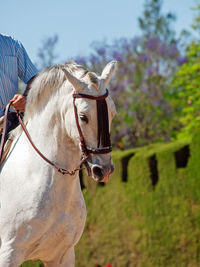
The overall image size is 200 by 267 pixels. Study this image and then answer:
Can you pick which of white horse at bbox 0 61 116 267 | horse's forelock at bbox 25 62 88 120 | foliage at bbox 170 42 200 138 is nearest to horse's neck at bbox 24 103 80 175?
white horse at bbox 0 61 116 267

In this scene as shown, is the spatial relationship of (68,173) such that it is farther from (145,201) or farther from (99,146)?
(145,201)

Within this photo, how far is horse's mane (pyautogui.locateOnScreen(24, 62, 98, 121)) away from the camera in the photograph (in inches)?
156

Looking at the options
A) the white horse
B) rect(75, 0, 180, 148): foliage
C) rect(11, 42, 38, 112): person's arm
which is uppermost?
rect(11, 42, 38, 112): person's arm

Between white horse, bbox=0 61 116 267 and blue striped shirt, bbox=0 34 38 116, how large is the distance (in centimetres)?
46

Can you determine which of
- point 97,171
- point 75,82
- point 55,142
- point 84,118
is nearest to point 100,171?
point 97,171

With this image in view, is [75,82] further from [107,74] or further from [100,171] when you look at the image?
[100,171]

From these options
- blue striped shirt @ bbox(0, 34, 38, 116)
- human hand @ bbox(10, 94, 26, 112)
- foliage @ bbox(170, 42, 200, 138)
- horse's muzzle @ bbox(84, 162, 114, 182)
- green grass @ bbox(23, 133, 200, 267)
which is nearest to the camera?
horse's muzzle @ bbox(84, 162, 114, 182)

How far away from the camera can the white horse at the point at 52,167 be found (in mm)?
3672

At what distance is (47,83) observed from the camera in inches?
157

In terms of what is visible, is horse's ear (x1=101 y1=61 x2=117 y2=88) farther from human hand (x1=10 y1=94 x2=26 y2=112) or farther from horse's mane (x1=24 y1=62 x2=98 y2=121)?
human hand (x1=10 y1=94 x2=26 y2=112)

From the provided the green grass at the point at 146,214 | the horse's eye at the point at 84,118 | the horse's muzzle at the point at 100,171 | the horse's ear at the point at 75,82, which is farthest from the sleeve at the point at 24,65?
the green grass at the point at 146,214

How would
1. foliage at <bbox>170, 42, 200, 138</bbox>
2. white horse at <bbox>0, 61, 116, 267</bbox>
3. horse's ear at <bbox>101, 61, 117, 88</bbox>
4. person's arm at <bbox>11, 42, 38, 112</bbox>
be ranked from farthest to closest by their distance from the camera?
foliage at <bbox>170, 42, 200, 138</bbox> < person's arm at <bbox>11, 42, 38, 112</bbox> < horse's ear at <bbox>101, 61, 117, 88</bbox> < white horse at <bbox>0, 61, 116, 267</bbox>

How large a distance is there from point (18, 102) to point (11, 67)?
46 cm

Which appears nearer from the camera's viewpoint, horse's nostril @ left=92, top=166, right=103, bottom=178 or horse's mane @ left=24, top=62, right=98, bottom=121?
horse's nostril @ left=92, top=166, right=103, bottom=178
